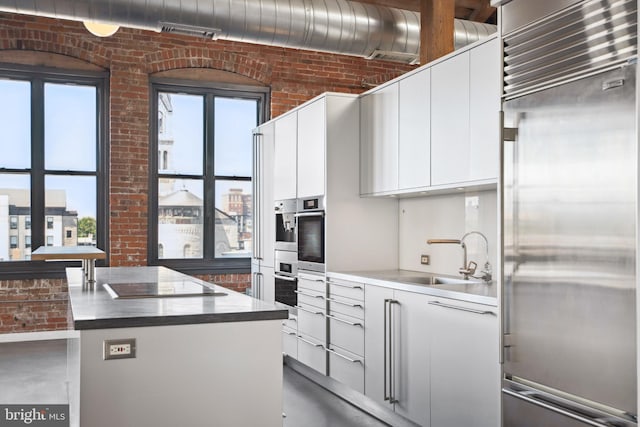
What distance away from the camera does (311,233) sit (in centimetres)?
524

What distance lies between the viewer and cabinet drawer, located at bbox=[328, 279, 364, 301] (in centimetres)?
440

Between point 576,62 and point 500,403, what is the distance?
1591 millimetres

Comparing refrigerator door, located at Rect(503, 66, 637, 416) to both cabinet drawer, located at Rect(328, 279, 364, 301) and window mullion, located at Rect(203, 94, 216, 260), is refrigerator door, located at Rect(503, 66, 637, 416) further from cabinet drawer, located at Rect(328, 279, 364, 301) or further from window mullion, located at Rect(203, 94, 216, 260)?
window mullion, located at Rect(203, 94, 216, 260)

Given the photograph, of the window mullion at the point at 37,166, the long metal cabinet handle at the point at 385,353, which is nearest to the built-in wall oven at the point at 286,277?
the long metal cabinet handle at the point at 385,353

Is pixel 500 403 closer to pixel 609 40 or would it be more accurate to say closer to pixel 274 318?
pixel 274 318

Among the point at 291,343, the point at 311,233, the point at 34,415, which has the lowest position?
the point at 34,415

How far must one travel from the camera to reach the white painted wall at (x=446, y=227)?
416 cm

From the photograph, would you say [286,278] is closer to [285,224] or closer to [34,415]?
[285,224]

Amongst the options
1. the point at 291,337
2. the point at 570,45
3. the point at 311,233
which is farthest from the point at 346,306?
the point at 570,45

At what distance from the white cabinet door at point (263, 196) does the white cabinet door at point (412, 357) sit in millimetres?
2482

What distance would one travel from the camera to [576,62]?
2475 mm

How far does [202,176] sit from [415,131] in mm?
3603

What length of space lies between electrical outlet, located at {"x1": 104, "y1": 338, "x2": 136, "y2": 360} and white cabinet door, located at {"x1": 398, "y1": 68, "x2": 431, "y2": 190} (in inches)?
95.8

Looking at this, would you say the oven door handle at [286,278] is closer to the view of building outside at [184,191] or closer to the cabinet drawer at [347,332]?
the cabinet drawer at [347,332]
